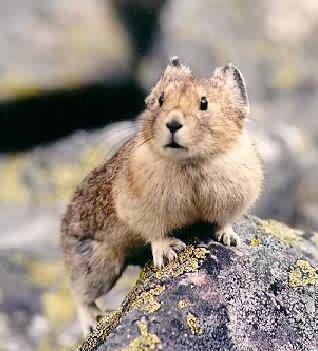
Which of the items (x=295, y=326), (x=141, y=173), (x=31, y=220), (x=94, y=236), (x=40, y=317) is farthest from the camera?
(x=31, y=220)

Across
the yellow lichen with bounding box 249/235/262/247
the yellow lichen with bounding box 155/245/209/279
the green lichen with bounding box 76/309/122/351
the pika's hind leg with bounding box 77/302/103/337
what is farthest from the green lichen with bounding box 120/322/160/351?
the pika's hind leg with bounding box 77/302/103/337

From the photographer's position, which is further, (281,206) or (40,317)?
(281,206)

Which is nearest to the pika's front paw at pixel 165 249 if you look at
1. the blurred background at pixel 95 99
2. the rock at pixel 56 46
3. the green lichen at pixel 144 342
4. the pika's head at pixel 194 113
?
the pika's head at pixel 194 113

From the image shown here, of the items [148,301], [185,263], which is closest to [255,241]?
[185,263]

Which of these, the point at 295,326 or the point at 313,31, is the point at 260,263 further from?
the point at 313,31

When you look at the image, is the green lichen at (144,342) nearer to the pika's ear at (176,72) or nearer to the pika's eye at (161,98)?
the pika's eye at (161,98)

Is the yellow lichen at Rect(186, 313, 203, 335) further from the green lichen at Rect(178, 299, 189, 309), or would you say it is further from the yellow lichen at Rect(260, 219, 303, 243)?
the yellow lichen at Rect(260, 219, 303, 243)

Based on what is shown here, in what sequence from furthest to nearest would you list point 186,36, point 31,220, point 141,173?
point 186,36, point 31,220, point 141,173

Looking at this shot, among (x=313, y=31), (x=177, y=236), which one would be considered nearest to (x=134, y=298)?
(x=177, y=236)
